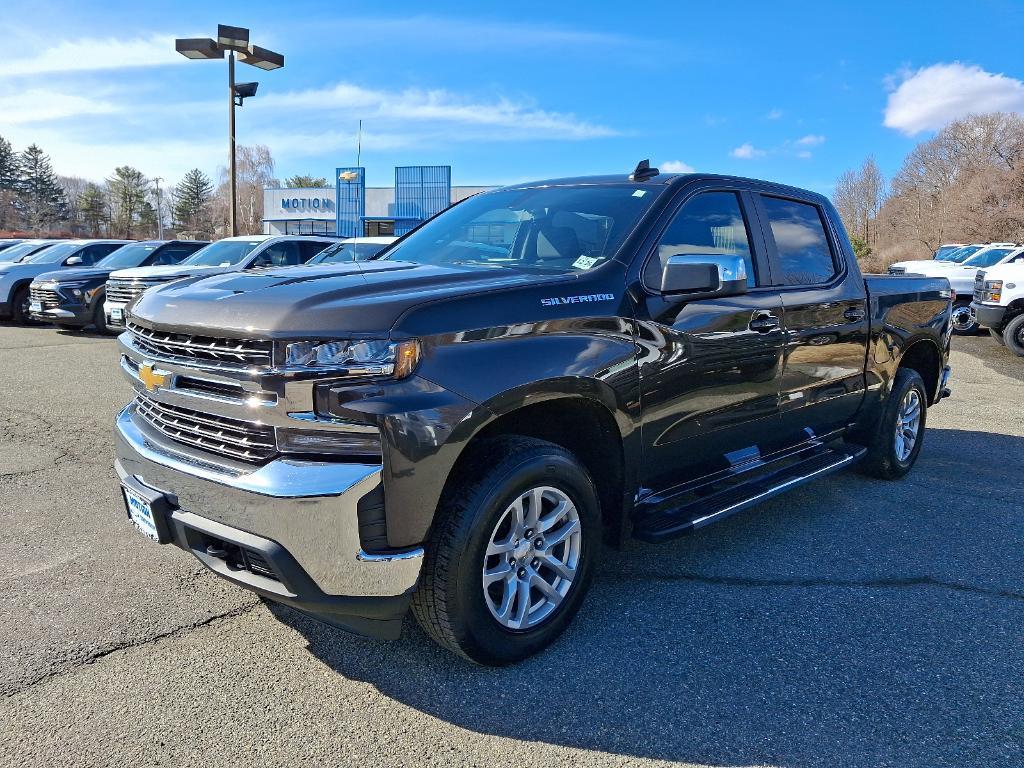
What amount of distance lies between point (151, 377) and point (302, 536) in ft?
3.16

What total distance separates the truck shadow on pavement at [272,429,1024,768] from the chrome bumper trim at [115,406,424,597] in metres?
0.56

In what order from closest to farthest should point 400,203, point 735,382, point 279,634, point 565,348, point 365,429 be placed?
point 365,429
point 565,348
point 279,634
point 735,382
point 400,203

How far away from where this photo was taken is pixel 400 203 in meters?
50.1

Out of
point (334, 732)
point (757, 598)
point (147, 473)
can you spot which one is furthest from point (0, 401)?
point (757, 598)

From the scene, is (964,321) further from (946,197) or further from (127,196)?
(127,196)

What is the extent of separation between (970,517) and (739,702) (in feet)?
9.48

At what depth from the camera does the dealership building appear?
47688 millimetres

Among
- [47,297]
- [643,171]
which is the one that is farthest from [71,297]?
[643,171]

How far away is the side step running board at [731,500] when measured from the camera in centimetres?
334

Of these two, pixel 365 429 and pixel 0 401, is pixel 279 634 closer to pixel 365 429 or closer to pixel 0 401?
pixel 365 429

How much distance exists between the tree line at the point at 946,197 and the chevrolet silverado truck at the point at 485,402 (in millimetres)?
41089

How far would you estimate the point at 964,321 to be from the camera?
53.0 ft

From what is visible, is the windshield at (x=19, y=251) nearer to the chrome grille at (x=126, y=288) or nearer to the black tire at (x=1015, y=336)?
the chrome grille at (x=126, y=288)

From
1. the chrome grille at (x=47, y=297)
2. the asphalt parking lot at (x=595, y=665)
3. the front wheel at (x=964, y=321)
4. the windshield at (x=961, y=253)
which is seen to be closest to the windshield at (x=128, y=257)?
the chrome grille at (x=47, y=297)
